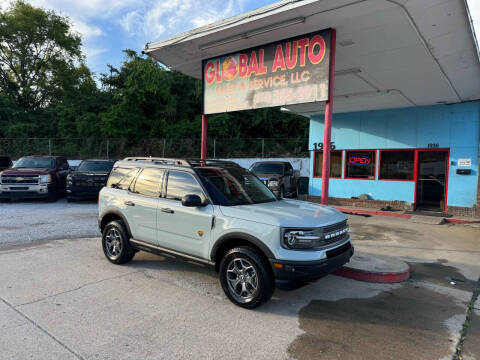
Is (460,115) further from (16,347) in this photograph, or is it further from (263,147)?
(16,347)

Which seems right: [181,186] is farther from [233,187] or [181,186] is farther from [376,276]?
[376,276]

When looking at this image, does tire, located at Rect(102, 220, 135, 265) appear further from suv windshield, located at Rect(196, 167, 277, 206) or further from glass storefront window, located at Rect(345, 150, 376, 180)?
glass storefront window, located at Rect(345, 150, 376, 180)

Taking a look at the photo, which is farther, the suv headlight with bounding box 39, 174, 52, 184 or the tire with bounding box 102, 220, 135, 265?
the suv headlight with bounding box 39, 174, 52, 184

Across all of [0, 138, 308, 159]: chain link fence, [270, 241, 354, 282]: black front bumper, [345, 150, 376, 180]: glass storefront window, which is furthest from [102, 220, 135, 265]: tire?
[0, 138, 308, 159]: chain link fence

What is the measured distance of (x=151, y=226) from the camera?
4938 millimetres

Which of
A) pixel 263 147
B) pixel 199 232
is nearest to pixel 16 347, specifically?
pixel 199 232

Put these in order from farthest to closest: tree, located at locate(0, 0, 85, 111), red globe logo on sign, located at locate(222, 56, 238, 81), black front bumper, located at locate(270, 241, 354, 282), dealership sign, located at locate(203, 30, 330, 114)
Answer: tree, located at locate(0, 0, 85, 111) → red globe logo on sign, located at locate(222, 56, 238, 81) → dealership sign, located at locate(203, 30, 330, 114) → black front bumper, located at locate(270, 241, 354, 282)

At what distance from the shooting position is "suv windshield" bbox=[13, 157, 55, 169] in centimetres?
1302

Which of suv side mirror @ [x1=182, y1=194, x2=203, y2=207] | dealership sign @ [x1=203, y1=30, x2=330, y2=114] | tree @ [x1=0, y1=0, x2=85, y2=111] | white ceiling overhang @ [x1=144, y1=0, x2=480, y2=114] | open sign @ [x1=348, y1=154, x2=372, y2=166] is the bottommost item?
suv side mirror @ [x1=182, y1=194, x2=203, y2=207]

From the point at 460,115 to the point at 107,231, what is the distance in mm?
12265

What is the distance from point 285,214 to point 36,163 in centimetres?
1311

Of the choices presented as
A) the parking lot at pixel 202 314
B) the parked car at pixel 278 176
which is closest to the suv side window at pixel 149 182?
the parking lot at pixel 202 314

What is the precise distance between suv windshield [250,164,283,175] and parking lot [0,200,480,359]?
8065mm

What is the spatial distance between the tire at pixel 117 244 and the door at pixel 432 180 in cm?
1122
